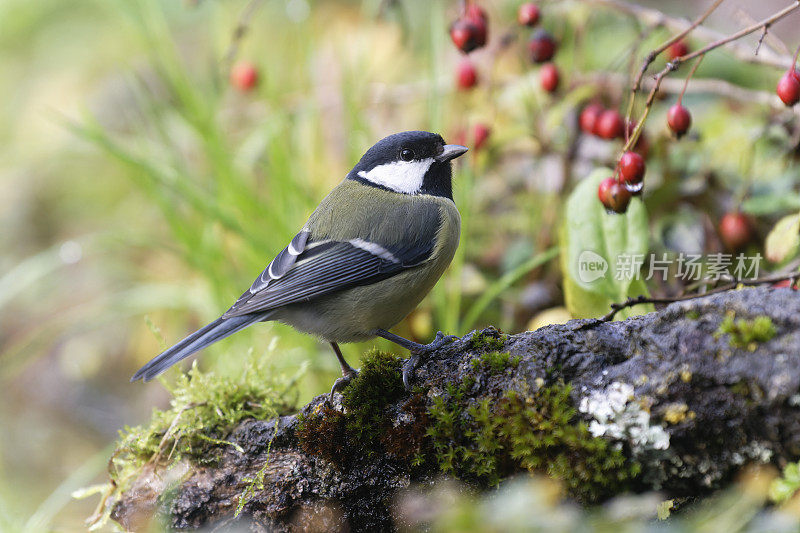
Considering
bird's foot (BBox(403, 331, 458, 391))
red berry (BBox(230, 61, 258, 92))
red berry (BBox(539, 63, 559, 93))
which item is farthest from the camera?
red berry (BBox(230, 61, 258, 92))

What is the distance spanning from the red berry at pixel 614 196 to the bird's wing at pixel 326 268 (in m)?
0.51

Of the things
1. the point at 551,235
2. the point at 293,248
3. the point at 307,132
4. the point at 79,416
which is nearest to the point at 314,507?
the point at 293,248

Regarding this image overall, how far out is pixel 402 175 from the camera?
232cm

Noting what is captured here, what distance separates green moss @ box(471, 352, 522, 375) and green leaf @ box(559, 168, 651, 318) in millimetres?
750

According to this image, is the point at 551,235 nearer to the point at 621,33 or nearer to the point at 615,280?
the point at 615,280

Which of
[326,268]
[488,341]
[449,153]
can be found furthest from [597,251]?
[326,268]

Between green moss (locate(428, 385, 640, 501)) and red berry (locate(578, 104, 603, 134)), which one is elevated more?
red berry (locate(578, 104, 603, 134))

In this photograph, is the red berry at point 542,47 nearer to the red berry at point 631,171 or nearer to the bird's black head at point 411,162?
the bird's black head at point 411,162

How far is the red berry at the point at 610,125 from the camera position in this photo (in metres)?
2.56

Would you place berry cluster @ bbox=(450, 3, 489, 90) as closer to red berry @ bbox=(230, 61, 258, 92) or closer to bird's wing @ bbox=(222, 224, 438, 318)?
bird's wing @ bbox=(222, 224, 438, 318)

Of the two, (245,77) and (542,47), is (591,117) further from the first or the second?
(245,77)

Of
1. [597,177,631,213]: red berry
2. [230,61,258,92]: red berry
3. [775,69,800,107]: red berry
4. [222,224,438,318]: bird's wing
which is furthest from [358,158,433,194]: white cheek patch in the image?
[230,61,258,92]: red berry

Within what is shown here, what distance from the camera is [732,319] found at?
52.5 inches

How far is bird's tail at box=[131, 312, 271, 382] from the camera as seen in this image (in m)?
1.81
